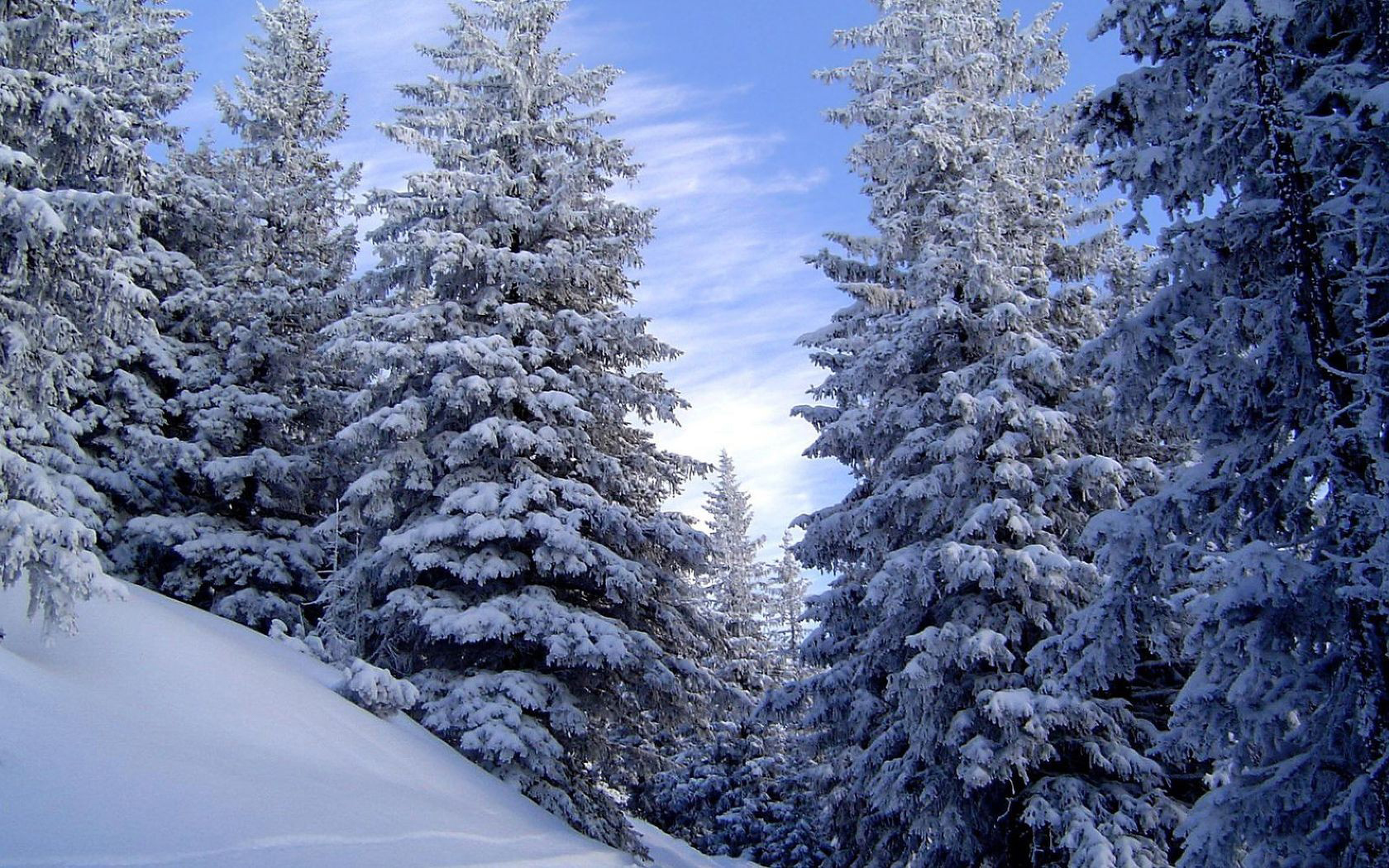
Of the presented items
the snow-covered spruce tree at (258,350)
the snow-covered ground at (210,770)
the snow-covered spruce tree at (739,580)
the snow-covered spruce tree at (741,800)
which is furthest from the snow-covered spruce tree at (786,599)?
the snow-covered ground at (210,770)

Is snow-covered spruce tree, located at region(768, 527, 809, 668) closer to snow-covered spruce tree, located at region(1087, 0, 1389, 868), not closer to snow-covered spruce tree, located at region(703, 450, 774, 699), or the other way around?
snow-covered spruce tree, located at region(703, 450, 774, 699)

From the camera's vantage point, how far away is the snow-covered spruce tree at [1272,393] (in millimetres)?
5527

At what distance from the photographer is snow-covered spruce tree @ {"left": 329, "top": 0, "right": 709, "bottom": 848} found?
12398 millimetres

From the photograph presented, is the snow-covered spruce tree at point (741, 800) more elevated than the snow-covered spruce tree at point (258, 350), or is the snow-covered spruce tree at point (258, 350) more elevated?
the snow-covered spruce tree at point (258, 350)

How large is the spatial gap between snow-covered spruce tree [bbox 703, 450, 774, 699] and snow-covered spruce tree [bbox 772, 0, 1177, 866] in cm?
1261

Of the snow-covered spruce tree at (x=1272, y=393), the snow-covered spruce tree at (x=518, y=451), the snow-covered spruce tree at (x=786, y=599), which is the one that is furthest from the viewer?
the snow-covered spruce tree at (x=786, y=599)

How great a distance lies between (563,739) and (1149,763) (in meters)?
7.48

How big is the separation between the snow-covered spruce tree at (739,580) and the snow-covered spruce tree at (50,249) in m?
18.9

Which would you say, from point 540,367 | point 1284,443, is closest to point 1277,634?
point 1284,443

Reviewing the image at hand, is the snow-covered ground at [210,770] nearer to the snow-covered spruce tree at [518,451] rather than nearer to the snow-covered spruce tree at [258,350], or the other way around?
the snow-covered spruce tree at [518,451]

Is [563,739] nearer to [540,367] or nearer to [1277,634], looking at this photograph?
[540,367]

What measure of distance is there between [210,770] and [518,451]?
7.56m

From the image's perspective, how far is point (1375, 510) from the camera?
5.50 metres

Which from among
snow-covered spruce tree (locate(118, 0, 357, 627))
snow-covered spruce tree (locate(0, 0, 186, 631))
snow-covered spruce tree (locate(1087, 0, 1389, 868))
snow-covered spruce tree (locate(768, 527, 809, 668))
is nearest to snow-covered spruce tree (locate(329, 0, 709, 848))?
snow-covered spruce tree (locate(118, 0, 357, 627))
